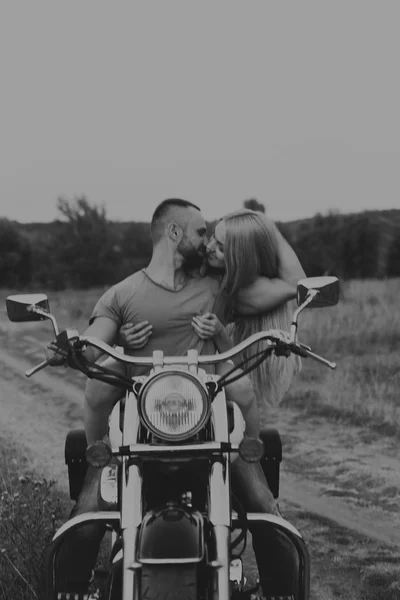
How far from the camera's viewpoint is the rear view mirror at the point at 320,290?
3.17 metres

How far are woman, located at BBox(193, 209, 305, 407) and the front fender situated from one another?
45.1 inches

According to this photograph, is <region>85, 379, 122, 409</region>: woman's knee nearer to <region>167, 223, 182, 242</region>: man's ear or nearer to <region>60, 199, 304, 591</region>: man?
<region>60, 199, 304, 591</region>: man

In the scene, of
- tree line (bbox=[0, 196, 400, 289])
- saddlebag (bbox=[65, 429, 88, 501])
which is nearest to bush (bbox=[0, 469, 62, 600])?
saddlebag (bbox=[65, 429, 88, 501])

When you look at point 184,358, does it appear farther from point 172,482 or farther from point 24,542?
point 24,542

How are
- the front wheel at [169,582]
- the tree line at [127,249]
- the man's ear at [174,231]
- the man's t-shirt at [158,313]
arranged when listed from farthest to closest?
the tree line at [127,249] < the man's ear at [174,231] < the man's t-shirt at [158,313] < the front wheel at [169,582]

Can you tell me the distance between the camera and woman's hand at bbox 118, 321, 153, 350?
3.68 metres

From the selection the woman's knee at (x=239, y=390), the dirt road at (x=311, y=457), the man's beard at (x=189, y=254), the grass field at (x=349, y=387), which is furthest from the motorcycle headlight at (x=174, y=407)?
the dirt road at (x=311, y=457)

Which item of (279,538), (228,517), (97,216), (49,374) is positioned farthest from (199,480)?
(97,216)

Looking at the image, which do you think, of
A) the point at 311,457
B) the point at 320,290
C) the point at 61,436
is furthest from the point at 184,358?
the point at 61,436

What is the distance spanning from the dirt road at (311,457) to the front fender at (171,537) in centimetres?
177

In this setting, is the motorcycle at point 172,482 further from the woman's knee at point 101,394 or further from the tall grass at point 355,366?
the tall grass at point 355,366

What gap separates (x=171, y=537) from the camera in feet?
8.40

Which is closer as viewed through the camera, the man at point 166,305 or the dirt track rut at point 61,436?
the man at point 166,305

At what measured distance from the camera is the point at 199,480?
284 cm
